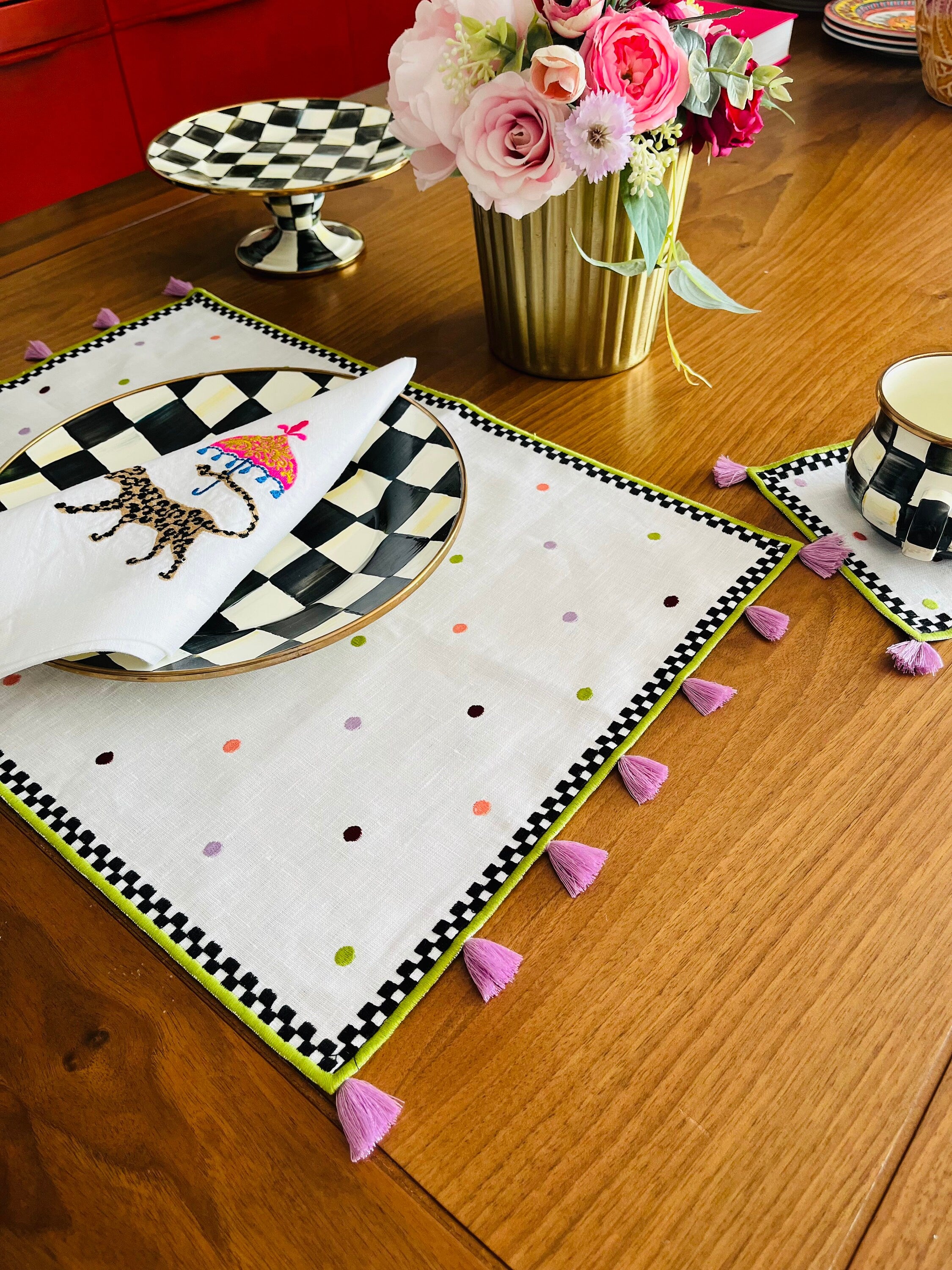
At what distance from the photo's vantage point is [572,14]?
0.59 metres

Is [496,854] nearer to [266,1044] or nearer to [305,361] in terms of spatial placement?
[266,1044]

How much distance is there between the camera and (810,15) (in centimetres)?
147

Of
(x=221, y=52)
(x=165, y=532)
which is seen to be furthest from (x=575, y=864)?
(x=221, y=52)

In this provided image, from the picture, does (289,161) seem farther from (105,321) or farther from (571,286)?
(571,286)

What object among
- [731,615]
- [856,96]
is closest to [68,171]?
[856,96]

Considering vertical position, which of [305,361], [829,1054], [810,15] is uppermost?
[810,15]

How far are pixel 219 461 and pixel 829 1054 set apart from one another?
48 cm

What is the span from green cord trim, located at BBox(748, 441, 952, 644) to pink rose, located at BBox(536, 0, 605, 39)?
305mm

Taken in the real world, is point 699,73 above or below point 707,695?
above

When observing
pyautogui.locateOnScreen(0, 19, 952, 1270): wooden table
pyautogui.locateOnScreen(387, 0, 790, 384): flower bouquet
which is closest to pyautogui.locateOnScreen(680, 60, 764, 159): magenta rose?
pyautogui.locateOnScreen(387, 0, 790, 384): flower bouquet

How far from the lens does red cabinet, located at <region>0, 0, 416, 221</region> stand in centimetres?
194

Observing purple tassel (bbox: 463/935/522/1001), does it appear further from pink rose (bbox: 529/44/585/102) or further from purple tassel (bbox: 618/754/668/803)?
pink rose (bbox: 529/44/585/102)

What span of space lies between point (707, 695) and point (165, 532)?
1.09 ft

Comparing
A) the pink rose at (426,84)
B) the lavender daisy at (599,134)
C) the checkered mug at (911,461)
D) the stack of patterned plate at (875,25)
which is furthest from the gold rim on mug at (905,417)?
the stack of patterned plate at (875,25)
